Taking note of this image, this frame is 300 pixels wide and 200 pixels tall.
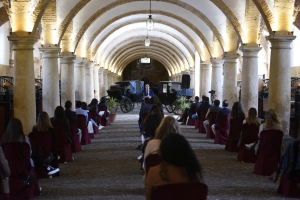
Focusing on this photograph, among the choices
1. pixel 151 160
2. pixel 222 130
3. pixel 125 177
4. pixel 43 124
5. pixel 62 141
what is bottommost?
pixel 125 177

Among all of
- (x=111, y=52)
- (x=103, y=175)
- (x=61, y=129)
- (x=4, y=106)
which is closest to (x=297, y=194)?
(x=103, y=175)

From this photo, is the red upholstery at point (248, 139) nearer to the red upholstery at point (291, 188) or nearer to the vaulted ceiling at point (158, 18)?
the red upholstery at point (291, 188)

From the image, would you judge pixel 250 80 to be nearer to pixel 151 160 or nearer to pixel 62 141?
pixel 62 141

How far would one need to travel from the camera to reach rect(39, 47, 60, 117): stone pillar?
14.4 metres

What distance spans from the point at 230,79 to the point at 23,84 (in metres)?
9.03

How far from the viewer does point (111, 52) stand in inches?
1391

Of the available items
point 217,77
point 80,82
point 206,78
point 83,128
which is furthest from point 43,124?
point 206,78

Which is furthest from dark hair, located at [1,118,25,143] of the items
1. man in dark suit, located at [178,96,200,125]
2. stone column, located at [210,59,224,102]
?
stone column, located at [210,59,224,102]

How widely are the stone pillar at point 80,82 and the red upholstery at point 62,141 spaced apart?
11725 mm

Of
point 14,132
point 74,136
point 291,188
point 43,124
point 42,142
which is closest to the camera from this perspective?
point 14,132

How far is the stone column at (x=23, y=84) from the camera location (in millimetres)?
11070

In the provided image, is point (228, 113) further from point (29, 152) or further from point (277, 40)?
point (29, 152)

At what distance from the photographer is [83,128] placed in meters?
11.8

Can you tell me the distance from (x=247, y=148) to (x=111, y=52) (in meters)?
27.4
